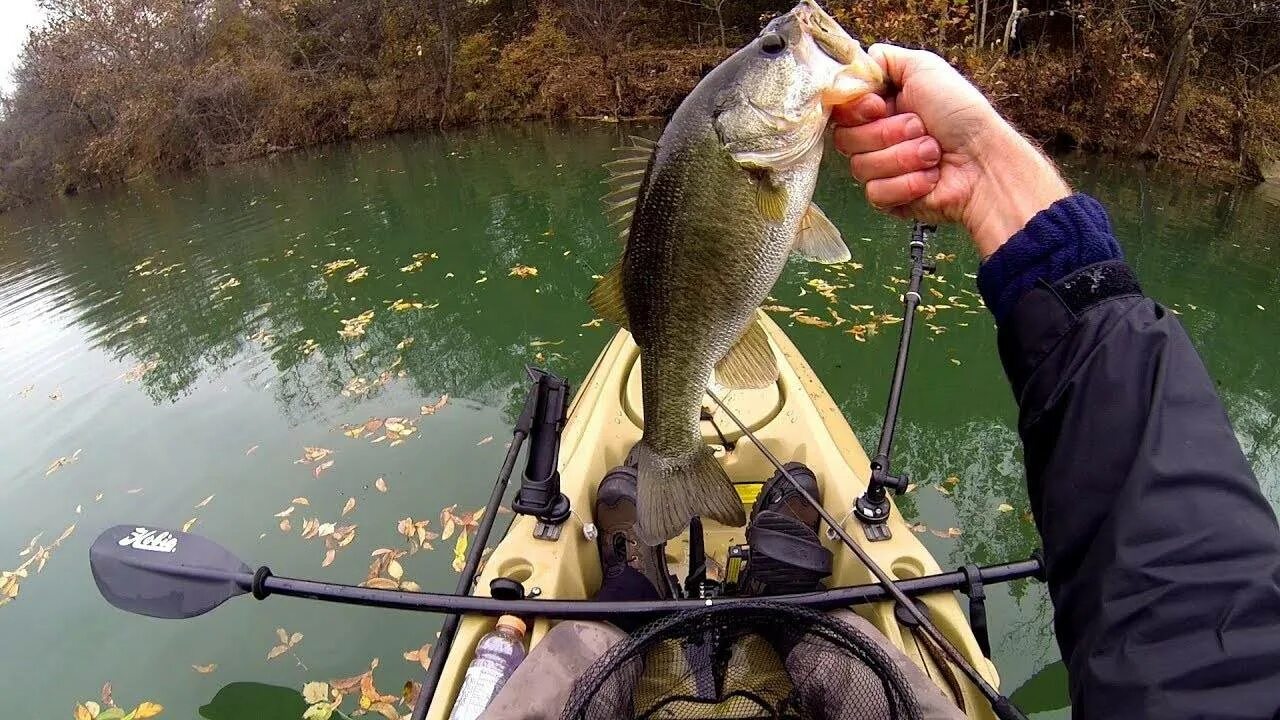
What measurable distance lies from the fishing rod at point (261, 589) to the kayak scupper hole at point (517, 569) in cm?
36

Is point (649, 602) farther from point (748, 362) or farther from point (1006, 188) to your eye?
point (1006, 188)

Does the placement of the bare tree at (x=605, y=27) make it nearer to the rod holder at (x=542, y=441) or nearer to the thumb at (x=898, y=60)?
the rod holder at (x=542, y=441)

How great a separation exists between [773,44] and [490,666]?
7.30ft

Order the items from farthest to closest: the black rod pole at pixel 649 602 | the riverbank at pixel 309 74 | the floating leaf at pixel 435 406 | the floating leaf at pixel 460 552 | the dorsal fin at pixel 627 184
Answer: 1. the riverbank at pixel 309 74
2. the floating leaf at pixel 435 406
3. the floating leaf at pixel 460 552
4. the black rod pole at pixel 649 602
5. the dorsal fin at pixel 627 184

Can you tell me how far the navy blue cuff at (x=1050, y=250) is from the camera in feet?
4.71

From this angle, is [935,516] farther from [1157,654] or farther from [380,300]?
[380,300]

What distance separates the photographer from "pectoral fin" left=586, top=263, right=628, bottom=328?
191 centimetres

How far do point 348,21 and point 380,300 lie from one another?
26228 millimetres

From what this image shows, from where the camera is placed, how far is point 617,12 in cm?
2531

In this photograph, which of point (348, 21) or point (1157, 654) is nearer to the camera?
point (1157, 654)

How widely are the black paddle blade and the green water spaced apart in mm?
1389

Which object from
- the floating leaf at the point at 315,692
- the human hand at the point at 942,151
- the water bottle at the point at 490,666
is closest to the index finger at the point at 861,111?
the human hand at the point at 942,151

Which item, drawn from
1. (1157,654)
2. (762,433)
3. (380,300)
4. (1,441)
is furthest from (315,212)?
(1157,654)

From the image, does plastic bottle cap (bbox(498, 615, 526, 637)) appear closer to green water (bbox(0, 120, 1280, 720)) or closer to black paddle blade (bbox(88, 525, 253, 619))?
black paddle blade (bbox(88, 525, 253, 619))
